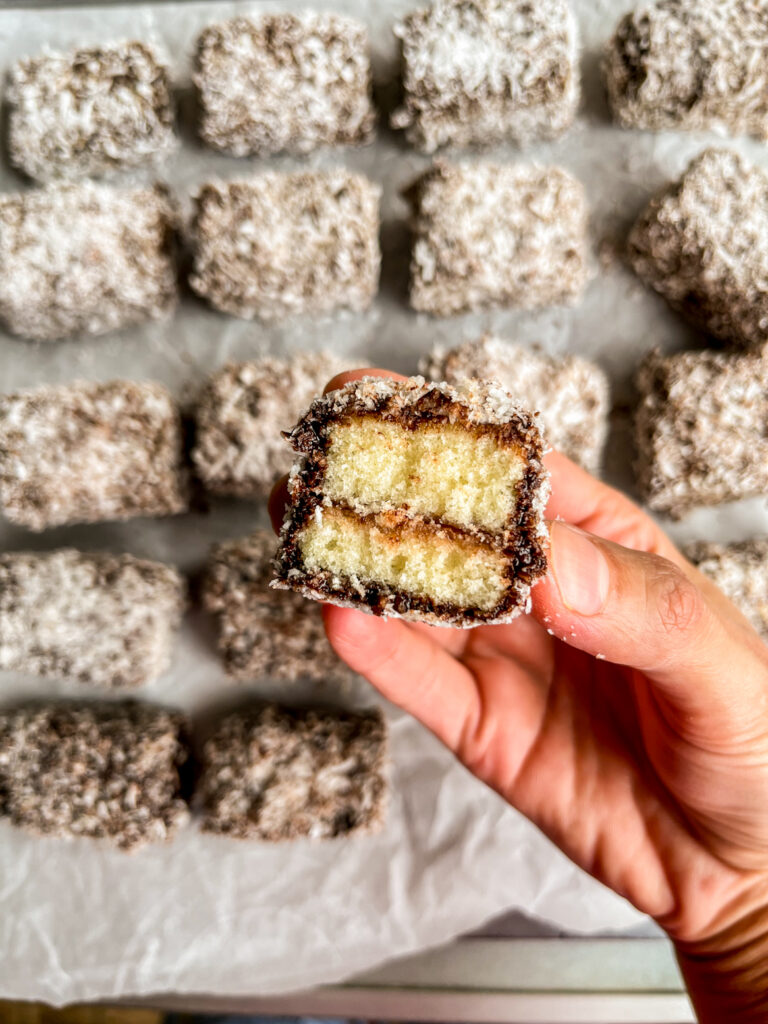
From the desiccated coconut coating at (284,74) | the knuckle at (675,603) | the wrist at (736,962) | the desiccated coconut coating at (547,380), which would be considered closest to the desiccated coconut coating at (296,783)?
the wrist at (736,962)

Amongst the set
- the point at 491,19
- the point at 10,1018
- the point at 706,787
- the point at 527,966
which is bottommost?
the point at 10,1018

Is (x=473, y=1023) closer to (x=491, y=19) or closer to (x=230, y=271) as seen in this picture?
(x=230, y=271)

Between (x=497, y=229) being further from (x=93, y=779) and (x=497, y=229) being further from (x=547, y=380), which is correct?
(x=93, y=779)

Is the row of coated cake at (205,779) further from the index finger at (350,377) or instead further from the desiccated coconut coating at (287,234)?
the desiccated coconut coating at (287,234)

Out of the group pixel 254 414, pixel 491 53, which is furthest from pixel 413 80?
pixel 254 414

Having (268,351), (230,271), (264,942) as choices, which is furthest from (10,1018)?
(230,271)

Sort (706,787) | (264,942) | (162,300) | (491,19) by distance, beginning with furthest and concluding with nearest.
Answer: (264,942) → (162,300) → (491,19) → (706,787)

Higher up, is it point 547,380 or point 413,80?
point 413,80
